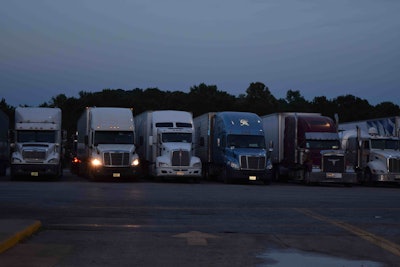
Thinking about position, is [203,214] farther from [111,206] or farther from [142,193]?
[142,193]

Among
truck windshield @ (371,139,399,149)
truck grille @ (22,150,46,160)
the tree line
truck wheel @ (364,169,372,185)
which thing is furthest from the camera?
the tree line

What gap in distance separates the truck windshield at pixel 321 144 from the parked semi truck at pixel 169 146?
20.4 feet

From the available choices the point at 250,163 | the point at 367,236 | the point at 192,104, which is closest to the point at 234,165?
the point at 250,163

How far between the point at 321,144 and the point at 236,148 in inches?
187

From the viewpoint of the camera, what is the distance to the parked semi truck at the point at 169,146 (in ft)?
107

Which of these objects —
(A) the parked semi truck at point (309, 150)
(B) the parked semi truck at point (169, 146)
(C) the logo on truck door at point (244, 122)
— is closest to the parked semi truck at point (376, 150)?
(A) the parked semi truck at point (309, 150)

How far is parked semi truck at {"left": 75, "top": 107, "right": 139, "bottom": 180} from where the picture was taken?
107ft

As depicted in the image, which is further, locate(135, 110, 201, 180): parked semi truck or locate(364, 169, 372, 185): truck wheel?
locate(364, 169, 372, 185): truck wheel

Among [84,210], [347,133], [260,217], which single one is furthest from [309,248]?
[347,133]

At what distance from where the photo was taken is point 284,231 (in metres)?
13.6

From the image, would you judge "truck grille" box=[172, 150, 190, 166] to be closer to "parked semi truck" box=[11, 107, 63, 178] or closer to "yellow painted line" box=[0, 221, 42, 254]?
"parked semi truck" box=[11, 107, 63, 178]

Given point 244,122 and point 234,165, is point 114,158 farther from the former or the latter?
point 244,122

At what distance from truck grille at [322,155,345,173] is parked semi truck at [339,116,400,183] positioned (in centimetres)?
233

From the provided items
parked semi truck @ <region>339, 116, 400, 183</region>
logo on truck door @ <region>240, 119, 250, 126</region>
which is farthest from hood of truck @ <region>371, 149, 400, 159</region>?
logo on truck door @ <region>240, 119, 250, 126</region>
